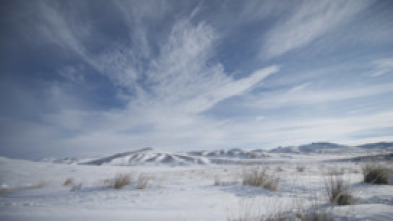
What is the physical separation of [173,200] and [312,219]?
6.75 ft

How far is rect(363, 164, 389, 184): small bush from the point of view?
407 centimetres

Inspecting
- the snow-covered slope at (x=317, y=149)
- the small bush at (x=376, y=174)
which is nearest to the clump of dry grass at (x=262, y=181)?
the small bush at (x=376, y=174)

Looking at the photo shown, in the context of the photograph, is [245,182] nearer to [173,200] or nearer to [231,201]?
[231,201]

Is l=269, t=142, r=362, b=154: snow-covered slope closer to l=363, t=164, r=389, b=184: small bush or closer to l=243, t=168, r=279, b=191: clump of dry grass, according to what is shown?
l=363, t=164, r=389, b=184: small bush

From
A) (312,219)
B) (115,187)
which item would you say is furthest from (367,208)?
(115,187)

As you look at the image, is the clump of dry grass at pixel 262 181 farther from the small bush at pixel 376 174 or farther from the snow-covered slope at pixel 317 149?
the snow-covered slope at pixel 317 149

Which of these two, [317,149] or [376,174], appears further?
[317,149]

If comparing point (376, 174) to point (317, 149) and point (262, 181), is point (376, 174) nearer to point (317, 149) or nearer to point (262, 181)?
point (262, 181)

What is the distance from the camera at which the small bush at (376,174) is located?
407 centimetres

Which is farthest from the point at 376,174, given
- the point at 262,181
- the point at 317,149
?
the point at 317,149

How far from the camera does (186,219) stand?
6.76 feet

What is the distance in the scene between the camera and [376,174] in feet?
13.8

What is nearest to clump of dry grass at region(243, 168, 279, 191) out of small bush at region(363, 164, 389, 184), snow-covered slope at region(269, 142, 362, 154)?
small bush at region(363, 164, 389, 184)

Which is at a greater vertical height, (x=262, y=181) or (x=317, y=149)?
(x=262, y=181)
